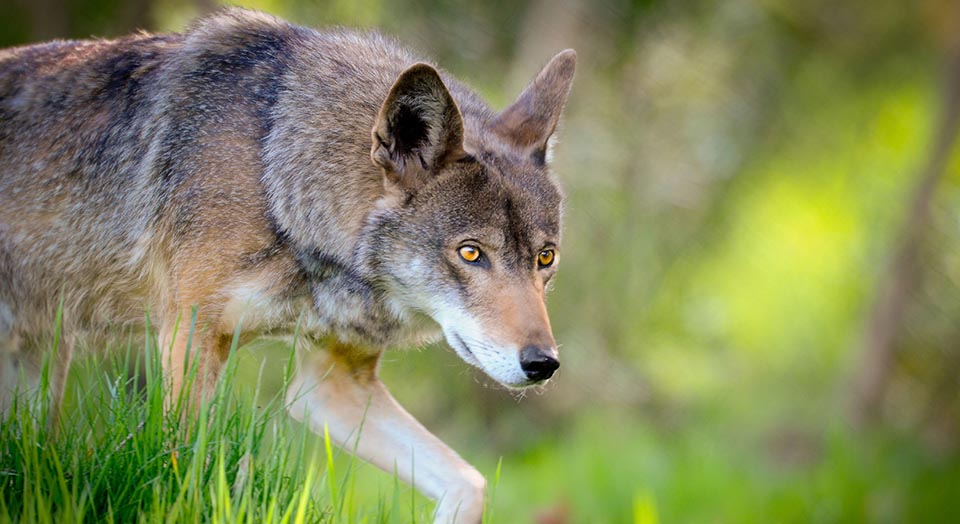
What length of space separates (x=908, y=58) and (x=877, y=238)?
1930 millimetres

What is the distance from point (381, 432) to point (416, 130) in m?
1.12

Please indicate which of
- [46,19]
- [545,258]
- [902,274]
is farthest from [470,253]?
[902,274]

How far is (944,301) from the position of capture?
34.9ft

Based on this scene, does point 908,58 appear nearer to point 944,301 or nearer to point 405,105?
point 944,301

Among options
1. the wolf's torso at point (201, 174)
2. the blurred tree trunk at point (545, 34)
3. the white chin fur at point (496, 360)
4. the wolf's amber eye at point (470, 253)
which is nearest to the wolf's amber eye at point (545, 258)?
the wolf's amber eye at point (470, 253)

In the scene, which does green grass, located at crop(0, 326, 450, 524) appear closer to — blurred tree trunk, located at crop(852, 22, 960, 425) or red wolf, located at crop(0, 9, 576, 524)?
red wolf, located at crop(0, 9, 576, 524)

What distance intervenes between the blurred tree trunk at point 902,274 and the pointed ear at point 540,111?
7.46 m

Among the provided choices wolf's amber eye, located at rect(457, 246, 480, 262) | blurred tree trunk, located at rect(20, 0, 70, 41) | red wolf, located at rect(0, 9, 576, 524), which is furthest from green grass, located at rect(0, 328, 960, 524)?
blurred tree trunk, located at rect(20, 0, 70, 41)

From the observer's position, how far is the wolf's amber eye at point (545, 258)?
3828 millimetres

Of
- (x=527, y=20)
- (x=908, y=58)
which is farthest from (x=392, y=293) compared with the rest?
(x=908, y=58)

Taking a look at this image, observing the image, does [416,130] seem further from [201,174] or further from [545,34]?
[545,34]

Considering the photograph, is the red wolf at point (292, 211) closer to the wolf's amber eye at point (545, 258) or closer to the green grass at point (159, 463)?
the wolf's amber eye at point (545, 258)

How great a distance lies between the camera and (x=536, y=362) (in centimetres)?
342

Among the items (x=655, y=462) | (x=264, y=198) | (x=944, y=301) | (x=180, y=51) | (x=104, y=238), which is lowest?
(x=655, y=462)
